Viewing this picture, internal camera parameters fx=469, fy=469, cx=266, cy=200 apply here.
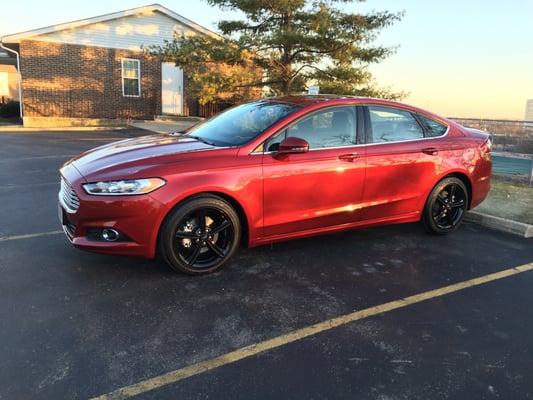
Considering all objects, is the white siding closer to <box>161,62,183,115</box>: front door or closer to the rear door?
<box>161,62,183,115</box>: front door

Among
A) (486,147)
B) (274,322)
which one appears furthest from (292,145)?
(486,147)

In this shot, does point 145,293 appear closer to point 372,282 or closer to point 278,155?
point 278,155

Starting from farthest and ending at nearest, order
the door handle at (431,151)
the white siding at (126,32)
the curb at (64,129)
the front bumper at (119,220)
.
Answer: the white siding at (126,32), the curb at (64,129), the door handle at (431,151), the front bumper at (119,220)

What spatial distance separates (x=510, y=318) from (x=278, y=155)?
7.62 feet

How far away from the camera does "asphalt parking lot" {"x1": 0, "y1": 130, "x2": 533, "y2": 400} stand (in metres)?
2.69

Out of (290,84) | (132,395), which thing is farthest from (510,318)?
(290,84)

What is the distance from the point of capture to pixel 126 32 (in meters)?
21.3

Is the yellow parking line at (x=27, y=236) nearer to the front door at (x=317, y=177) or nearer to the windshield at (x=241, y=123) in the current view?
the windshield at (x=241, y=123)

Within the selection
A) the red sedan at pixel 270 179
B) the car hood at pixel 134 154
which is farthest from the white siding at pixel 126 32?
the car hood at pixel 134 154

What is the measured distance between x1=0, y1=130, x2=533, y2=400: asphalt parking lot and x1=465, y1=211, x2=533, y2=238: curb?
17.9 inches

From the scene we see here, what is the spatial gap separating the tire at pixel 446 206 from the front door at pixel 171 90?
62.1 feet

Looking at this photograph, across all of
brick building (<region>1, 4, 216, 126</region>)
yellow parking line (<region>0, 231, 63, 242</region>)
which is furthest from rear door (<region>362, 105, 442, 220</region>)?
brick building (<region>1, 4, 216, 126</region>)

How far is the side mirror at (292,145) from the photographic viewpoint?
4258 millimetres

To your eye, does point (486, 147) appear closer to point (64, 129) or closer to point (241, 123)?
point (241, 123)
